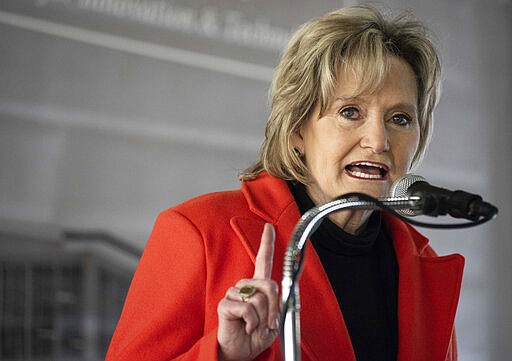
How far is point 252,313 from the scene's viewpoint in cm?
124

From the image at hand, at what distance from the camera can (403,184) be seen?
1.37 m

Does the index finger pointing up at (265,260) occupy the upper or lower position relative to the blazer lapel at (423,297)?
upper

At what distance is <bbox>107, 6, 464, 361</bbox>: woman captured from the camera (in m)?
1.59

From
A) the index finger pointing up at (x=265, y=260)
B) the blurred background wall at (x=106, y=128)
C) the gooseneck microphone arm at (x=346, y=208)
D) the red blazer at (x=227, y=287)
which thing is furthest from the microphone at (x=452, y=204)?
the blurred background wall at (x=106, y=128)

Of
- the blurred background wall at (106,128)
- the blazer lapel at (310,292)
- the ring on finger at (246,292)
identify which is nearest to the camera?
the ring on finger at (246,292)

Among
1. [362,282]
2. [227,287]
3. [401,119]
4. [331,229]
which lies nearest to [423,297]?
[362,282]

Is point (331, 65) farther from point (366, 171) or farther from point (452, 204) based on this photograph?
point (452, 204)

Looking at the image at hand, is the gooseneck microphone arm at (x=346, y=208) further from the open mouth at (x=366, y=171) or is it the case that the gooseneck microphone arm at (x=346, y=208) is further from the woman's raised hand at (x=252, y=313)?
the open mouth at (x=366, y=171)

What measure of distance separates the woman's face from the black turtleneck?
0.10m

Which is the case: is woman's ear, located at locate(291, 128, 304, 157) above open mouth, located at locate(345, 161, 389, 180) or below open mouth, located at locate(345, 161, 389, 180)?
above

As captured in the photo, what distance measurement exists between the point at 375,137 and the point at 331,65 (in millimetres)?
206

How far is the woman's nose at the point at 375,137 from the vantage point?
173 cm

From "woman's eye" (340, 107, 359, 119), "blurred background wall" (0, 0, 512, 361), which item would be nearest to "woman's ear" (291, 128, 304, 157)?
"woman's eye" (340, 107, 359, 119)

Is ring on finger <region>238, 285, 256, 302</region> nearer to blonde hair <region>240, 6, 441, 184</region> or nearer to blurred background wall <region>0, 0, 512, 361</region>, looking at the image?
blonde hair <region>240, 6, 441, 184</region>
